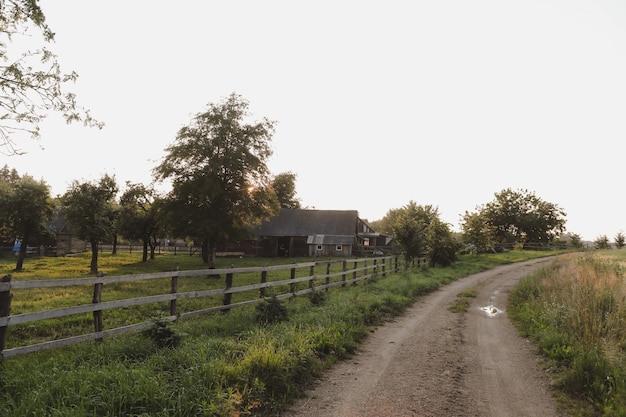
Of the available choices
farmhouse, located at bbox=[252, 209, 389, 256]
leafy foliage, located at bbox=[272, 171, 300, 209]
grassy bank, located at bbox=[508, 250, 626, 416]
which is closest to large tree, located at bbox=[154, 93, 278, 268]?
grassy bank, located at bbox=[508, 250, 626, 416]

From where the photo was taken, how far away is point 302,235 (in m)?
49.5

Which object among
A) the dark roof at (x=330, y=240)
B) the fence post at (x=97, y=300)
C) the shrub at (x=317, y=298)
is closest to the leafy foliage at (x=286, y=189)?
the dark roof at (x=330, y=240)

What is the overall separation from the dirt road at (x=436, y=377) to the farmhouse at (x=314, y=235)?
3840 cm

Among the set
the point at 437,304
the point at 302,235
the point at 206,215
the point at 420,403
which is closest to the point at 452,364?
the point at 420,403

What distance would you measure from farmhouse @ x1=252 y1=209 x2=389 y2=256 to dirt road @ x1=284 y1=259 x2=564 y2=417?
126ft

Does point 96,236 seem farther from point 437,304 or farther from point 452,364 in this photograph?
point 452,364

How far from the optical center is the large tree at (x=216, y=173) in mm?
24609

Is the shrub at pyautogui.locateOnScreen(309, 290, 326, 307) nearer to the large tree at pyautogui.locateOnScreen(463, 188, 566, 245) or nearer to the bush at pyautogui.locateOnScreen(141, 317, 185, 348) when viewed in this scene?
the bush at pyautogui.locateOnScreen(141, 317, 185, 348)

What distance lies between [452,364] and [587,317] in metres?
3.27

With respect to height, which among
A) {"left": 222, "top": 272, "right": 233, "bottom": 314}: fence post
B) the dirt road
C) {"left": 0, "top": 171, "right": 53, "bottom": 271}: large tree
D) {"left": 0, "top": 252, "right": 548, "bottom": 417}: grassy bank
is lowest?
the dirt road

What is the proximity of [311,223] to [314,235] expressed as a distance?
2.42 metres

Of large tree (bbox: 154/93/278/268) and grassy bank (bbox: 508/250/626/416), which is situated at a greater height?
large tree (bbox: 154/93/278/268)

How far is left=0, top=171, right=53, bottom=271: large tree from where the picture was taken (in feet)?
86.8

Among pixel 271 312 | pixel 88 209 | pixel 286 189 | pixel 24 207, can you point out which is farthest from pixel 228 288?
pixel 286 189
